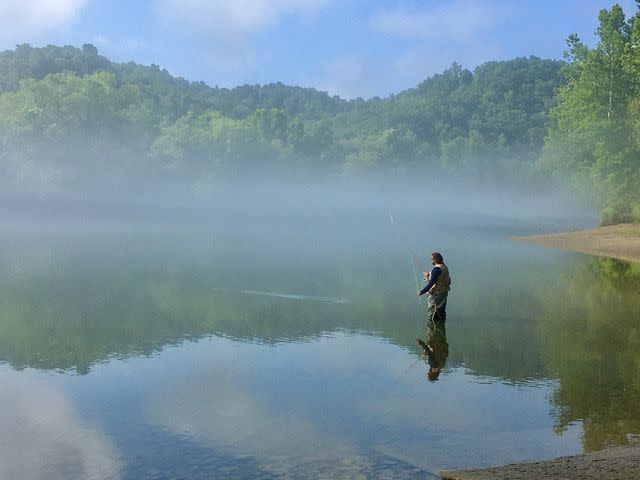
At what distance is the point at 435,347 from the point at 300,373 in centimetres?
451

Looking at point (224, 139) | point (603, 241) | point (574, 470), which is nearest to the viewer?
point (574, 470)

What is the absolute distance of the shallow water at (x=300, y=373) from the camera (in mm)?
12242

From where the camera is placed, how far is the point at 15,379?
55.5 feet

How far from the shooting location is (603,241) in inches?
2124

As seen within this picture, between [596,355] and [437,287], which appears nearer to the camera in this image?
[596,355]

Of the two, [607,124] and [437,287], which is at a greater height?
[607,124]

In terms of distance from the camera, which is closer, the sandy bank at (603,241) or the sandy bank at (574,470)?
the sandy bank at (574,470)

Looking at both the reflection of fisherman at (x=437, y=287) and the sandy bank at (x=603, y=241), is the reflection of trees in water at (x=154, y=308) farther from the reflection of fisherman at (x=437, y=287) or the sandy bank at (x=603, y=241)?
the sandy bank at (x=603, y=241)

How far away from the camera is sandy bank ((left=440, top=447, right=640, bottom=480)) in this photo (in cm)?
1045

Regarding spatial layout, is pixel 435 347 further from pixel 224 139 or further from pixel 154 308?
pixel 224 139

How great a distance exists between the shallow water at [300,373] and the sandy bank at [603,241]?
11.1 m

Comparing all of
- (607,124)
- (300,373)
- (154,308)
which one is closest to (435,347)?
(300,373)

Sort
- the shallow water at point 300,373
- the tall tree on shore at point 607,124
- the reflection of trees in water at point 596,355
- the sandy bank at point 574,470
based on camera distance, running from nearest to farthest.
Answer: the sandy bank at point 574,470 < the shallow water at point 300,373 < the reflection of trees in water at point 596,355 < the tall tree on shore at point 607,124

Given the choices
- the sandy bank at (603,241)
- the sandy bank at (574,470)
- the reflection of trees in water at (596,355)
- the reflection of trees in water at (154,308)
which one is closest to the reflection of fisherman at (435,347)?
the reflection of trees in water at (154,308)
